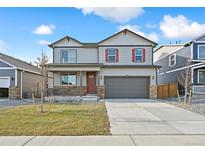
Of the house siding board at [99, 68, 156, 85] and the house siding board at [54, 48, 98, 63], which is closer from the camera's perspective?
the house siding board at [99, 68, 156, 85]

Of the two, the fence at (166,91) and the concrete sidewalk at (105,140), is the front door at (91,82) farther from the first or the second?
the concrete sidewalk at (105,140)

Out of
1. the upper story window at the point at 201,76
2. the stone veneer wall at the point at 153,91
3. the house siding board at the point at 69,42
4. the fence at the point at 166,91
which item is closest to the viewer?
the stone veneer wall at the point at 153,91

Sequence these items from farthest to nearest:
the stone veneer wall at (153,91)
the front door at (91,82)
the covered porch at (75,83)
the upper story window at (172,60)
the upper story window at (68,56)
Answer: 1. the upper story window at (172,60)
2. the upper story window at (68,56)
3. the front door at (91,82)
4. the covered porch at (75,83)
5. the stone veneer wall at (153,91)

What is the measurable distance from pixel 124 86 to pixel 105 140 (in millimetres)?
17491

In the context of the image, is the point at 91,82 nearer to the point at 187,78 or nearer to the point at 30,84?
the point at 30,84

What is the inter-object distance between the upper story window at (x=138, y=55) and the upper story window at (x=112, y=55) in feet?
5.87

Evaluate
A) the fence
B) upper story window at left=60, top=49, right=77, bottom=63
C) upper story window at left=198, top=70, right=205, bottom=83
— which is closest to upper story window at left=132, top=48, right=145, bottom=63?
the fence

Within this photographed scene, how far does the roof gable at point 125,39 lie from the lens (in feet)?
81.5

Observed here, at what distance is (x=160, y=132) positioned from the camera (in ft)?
26.8

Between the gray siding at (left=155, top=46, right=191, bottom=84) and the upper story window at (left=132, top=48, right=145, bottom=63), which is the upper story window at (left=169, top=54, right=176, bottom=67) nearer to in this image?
the gray siding at (left=155, top=46, right=191, bottom=84)

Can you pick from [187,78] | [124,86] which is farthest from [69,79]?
[187,78]

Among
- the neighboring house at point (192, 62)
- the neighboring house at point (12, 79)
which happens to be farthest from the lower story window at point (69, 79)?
the neighboring house at point (192, 62)

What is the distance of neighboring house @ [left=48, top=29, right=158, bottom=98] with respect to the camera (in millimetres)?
24125
